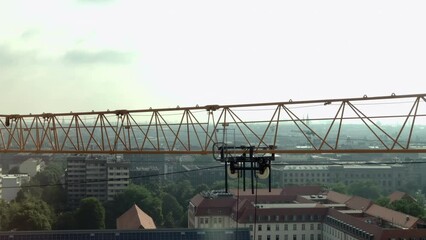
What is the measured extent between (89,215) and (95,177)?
697 inches

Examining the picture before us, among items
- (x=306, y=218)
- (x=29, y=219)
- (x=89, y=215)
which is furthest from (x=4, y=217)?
(x=306, y=218)

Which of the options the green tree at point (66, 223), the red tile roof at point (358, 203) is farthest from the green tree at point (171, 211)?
the red tile roof at point (358, 203)

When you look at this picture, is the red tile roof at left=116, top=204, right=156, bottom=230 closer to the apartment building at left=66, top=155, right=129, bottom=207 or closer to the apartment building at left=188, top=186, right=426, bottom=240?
the apartment building at left=188, top=186, right=426, bottom=240

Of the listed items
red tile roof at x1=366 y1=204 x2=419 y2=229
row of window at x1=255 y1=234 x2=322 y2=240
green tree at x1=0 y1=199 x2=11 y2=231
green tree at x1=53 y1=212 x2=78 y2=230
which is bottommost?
row of window at x1=255 y1=234 x2=322 y2=240

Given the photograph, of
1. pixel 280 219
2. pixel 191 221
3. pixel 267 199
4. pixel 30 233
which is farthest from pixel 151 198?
pixel 30 233

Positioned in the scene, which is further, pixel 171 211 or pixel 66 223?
pixel 171 211

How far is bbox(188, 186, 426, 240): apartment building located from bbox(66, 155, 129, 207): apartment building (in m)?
14.1

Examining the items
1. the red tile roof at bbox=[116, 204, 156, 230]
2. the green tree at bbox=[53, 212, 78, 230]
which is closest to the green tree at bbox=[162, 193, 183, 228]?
the red tile roof at bbox=[116, 204, 156, 230]

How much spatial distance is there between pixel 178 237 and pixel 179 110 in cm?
1545

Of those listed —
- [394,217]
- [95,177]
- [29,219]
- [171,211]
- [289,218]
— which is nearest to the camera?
[394,217]

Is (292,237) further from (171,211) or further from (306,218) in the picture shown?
(171,211)

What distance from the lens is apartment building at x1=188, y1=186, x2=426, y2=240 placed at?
1016 inches

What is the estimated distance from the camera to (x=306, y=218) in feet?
102

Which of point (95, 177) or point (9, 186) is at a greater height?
point (95, 177)
